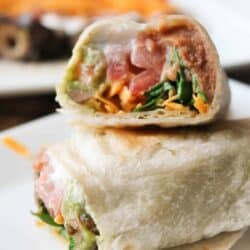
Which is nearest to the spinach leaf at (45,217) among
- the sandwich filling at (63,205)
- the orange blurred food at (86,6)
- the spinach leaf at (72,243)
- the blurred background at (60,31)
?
the sandwich filling at (63,205)

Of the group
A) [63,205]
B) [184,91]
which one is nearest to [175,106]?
[184,91]

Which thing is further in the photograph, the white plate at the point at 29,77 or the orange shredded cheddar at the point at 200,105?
the white plate at the point at 29,77

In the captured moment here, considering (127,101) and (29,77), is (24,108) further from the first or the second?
(127,101)

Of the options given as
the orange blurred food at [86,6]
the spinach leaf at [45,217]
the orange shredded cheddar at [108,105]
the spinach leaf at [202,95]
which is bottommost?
the spinach leaf at [45,217]

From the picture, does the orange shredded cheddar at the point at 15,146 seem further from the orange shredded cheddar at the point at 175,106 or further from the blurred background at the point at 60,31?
the orange shredded cheddar at the point at 175,106

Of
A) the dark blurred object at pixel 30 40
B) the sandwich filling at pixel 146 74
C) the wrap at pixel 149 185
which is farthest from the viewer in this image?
the dark blurred object at pixel 30 40

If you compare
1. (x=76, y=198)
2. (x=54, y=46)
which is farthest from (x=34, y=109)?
(x=76, y=198)

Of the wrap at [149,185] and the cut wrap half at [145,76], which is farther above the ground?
the cut wrap half at [145,76]
